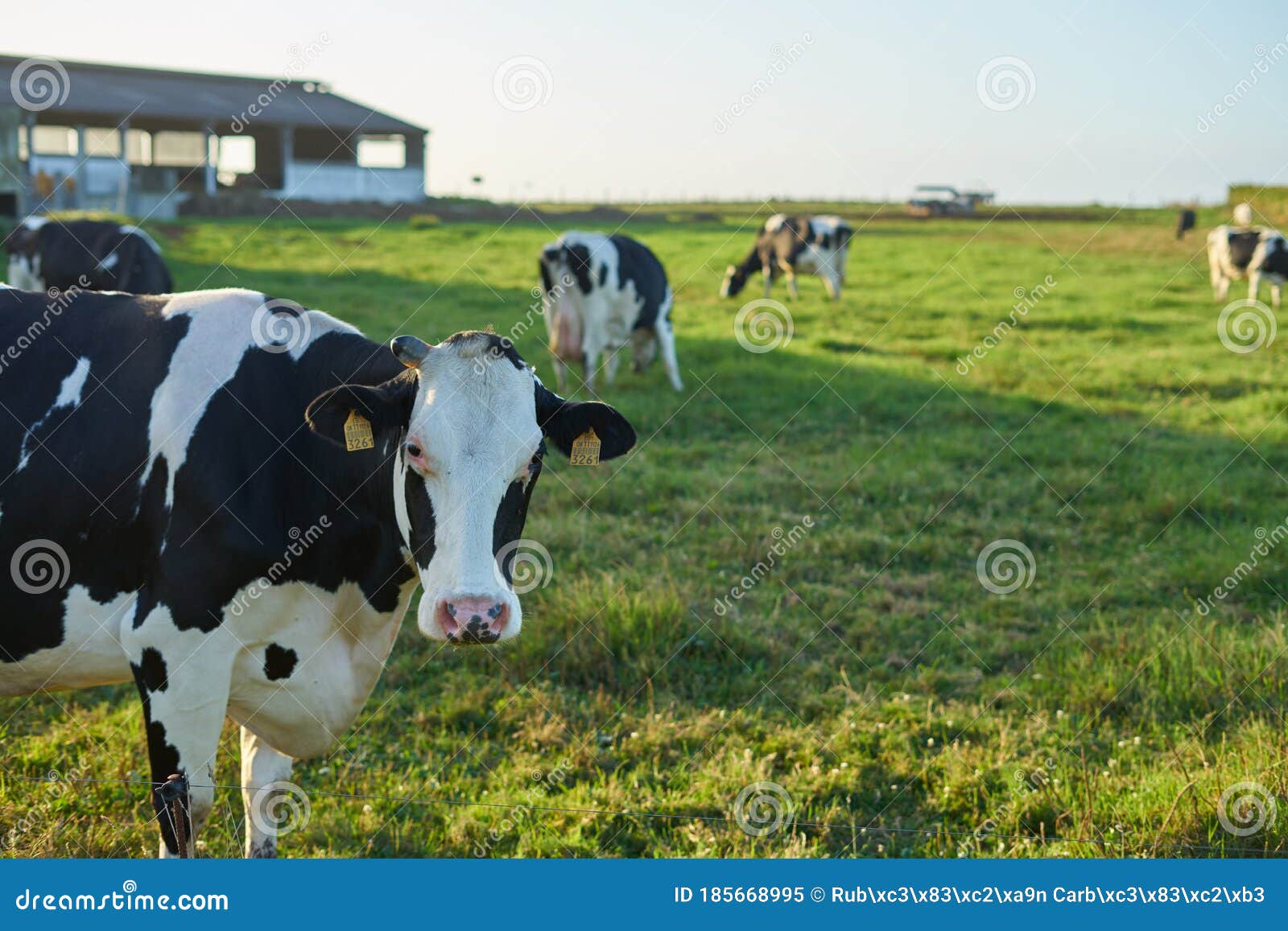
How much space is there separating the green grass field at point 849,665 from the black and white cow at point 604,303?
1066 millimetres

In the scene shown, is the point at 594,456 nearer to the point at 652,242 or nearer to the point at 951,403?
the point at 951,403

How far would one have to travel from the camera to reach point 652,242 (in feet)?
81.4

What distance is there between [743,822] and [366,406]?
2.02 metres

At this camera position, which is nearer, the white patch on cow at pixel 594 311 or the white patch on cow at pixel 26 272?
the white patch on cow at pixel 594 311

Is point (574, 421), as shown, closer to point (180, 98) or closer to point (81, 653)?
point (81, 653)

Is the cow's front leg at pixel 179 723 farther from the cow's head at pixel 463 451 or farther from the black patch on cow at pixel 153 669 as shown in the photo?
the cow's head at pixel 463 451

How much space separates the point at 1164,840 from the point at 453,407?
2.61 meters

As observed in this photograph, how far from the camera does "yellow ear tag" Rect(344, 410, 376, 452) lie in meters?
3.10

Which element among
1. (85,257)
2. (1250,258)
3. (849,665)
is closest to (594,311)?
(85,257)

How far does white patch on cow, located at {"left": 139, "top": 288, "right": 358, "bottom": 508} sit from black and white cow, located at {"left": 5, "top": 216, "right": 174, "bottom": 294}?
8978 millimetres

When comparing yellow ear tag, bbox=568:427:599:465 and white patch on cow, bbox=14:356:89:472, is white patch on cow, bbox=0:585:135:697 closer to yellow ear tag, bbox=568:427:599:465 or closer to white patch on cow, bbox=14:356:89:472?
white patch on cow, bbox=14:356:89:472

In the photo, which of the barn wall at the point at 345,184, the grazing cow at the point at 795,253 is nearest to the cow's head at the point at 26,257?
the grazing cow at the point at 795,253

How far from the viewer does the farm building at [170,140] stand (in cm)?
2756

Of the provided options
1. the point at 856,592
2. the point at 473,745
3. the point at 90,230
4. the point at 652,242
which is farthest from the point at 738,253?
the point at 473,745
